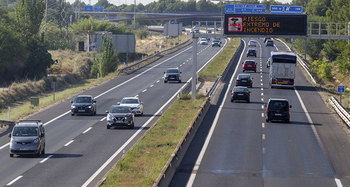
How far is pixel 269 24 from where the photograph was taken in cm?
3697

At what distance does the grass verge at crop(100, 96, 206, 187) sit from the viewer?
16609mm

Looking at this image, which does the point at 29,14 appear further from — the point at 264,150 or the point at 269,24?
the point at 264,150

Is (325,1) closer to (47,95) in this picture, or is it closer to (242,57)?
(242,57)

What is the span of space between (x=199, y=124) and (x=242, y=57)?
182 feet

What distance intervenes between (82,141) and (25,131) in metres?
4.56

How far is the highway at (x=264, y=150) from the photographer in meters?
18.1

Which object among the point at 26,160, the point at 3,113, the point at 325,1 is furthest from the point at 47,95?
the point at 325,1

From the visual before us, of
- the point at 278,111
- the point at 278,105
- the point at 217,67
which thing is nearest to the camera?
the point at 278,111

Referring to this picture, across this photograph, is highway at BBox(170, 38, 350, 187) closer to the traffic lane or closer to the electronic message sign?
the traffic lane

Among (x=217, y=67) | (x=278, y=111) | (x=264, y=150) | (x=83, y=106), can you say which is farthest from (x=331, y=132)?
(x=217, y=67)

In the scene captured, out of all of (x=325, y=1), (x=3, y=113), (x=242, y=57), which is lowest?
(x=3, y=113)

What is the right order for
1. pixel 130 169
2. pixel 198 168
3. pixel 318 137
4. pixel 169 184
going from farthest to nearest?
1. pixel 318 137
2. pixel 198 168
3. pixel 130 169
4. pixel 169 184

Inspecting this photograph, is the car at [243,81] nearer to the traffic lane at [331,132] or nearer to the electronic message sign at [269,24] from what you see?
the traffic lane at [331,132]

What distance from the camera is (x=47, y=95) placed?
59.1m
